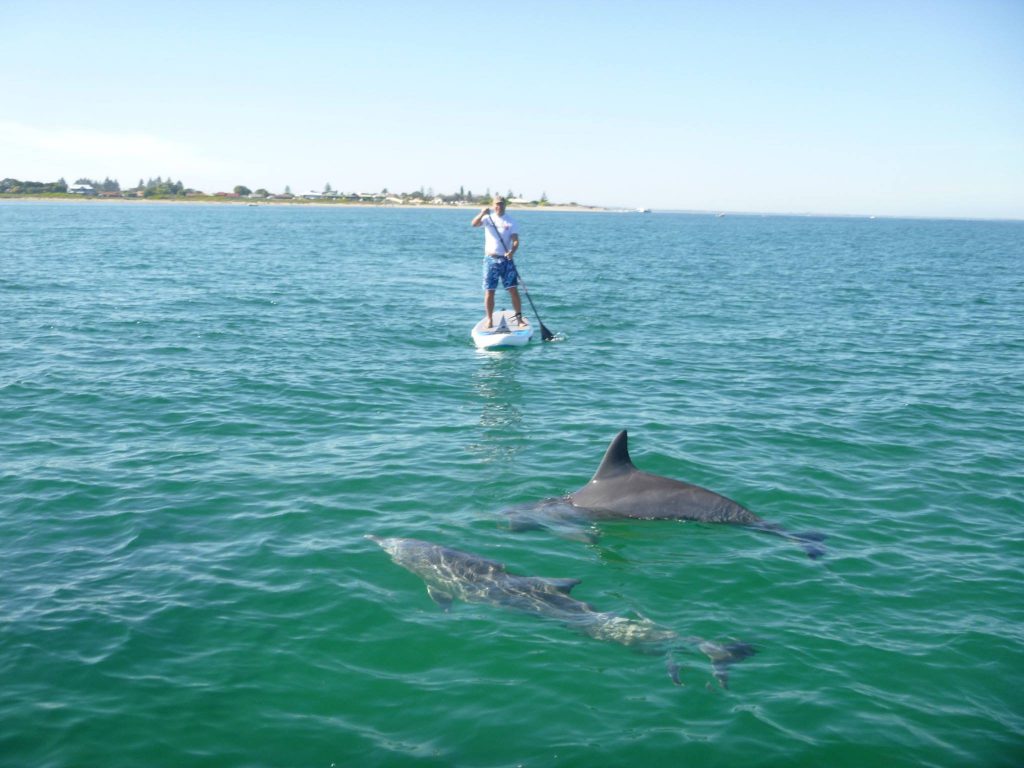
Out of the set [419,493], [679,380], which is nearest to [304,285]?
[679,380]

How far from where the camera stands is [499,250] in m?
23.6

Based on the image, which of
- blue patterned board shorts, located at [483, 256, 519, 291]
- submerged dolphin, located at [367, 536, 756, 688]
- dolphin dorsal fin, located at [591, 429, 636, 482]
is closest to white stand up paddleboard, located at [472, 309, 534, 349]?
blue patterned board shorts, located at [483, 256, 519, 291]

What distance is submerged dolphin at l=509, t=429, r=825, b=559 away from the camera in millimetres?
11414

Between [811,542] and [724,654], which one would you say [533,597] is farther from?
[811,542]

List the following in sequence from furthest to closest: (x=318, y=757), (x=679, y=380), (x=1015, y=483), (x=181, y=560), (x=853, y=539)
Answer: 1. (x=679, y=380)
2. (x=1015, y=483)
3. (x=853, y=539)
4. (x=181, y=560)
5. (x=318, y=757)

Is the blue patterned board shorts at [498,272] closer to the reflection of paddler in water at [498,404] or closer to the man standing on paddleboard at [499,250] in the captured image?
the man standing on paddleboard at [499,250]

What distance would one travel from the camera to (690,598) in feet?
31.0

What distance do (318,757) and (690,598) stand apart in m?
4.62

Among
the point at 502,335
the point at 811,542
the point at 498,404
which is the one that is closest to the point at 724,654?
the point at 811,542

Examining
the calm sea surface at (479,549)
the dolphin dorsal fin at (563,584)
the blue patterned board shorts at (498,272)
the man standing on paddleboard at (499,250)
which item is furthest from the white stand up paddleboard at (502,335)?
the dolphin dorsal fin at (563,584)

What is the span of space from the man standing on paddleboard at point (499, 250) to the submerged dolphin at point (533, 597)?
13.9m

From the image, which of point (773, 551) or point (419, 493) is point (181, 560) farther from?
point (773, 551)

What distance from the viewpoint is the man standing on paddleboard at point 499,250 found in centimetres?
2320

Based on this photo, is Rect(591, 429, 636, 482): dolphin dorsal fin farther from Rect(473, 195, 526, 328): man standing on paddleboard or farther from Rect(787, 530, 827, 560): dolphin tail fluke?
Rect(473, 195, 526, 328): man standing on paddleboard
